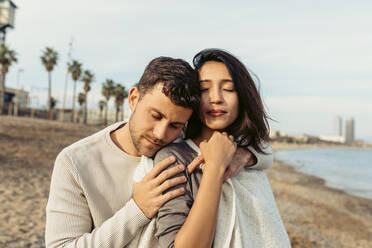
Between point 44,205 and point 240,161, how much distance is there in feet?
29.3

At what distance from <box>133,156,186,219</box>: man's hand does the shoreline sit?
24.8 feet

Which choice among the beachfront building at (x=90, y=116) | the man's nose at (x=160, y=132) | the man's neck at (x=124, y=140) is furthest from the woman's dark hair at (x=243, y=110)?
the beachfront building at (x=90, y=116)

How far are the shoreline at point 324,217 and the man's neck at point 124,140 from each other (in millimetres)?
7382

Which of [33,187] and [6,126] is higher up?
[6,126]

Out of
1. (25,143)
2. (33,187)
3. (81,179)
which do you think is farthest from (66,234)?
(25,143)

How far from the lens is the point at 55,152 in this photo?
62.1 feet

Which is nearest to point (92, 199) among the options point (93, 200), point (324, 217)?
point (93, 200)

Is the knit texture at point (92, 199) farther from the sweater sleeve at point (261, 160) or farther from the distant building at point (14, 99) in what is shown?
the distant building at point (14, 99)

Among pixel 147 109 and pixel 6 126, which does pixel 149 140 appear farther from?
pixel 6 126

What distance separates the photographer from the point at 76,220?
206 cm

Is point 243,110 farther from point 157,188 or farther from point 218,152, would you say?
point 157,188

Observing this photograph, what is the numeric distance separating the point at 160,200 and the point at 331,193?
19054 millimetres

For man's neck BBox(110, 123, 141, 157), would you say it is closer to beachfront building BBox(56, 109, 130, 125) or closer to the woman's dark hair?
the woman's dark hair

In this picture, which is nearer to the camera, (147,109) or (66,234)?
(66,234)
